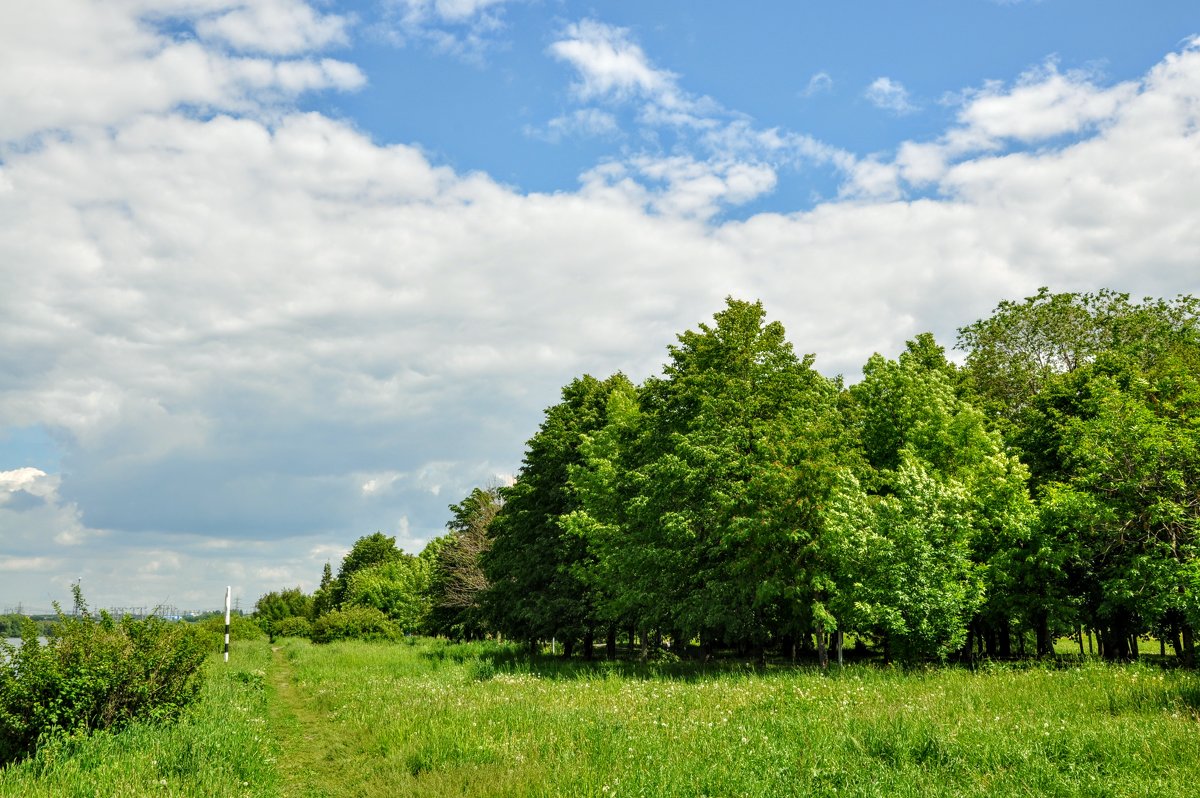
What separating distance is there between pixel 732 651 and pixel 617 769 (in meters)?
34.3

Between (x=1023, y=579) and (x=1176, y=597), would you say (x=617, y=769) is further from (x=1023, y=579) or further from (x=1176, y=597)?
(x=1023, y=579)

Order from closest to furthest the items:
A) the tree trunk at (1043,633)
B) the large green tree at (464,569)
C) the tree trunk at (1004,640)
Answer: the tree trunk at (1043,633), the tree trunk at (1004,640), the large green tree at (464,569)

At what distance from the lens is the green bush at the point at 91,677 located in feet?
48.0

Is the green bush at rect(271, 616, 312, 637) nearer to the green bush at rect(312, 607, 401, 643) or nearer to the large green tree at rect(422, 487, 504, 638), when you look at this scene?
the green bush at rect(312, 607, 401, 643)

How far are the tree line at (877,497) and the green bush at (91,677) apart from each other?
16.7 m

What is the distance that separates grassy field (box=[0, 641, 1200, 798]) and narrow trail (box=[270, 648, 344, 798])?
0.06 m

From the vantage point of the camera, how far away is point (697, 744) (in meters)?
12.4

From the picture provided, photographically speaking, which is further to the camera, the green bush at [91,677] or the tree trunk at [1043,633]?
the tree trunk at [1043,633]

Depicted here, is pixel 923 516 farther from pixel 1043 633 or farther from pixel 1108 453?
pixel 1043 633

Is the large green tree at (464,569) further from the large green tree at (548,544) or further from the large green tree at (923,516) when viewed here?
the large green tree at (923,516)

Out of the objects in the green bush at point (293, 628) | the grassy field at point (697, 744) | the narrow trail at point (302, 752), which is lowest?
the green bush at point (293, 628)

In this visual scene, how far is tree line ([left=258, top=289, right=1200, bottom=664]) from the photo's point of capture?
2520 centimetres

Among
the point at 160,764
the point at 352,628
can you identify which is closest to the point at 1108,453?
the point at 160,764

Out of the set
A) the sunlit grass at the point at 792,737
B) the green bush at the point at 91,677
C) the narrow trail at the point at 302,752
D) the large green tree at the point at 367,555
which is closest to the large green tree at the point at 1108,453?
the sunlit grass at the point at 792,737
